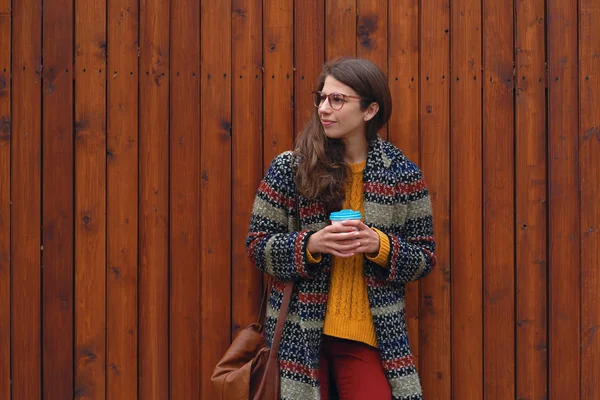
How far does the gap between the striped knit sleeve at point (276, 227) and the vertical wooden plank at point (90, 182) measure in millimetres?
901

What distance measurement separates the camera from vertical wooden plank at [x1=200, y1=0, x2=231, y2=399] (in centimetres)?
331

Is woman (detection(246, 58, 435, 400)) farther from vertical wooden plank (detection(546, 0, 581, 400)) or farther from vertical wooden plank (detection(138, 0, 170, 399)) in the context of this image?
vertical wooden plank (detection(546, 0, 581, 400))

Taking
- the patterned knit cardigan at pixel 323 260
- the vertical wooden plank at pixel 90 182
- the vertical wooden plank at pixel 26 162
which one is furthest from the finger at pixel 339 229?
the vertical wooden plank at pixel 26 162

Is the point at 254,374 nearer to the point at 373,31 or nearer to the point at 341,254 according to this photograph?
the point at 341,254

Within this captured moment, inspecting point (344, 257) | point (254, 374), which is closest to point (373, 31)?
point (344, 257)

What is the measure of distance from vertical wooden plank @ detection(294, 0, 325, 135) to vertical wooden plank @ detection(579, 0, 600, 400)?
4.08 ft

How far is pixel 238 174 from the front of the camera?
3.31 metres

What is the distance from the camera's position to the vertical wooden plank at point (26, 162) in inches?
131

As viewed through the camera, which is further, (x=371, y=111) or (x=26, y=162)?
(x=26, y=162)

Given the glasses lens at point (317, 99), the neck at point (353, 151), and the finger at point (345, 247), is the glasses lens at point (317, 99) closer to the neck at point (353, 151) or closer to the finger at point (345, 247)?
the neck at point (353, 151)

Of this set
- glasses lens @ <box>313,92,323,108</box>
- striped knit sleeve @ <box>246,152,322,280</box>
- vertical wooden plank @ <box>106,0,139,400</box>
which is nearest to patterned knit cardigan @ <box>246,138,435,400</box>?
striped knit sleeve @ <box>246,152,322,280</box>

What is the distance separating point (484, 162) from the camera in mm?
3303

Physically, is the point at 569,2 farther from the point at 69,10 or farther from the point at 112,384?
the point at 112,384

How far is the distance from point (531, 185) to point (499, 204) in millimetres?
178
